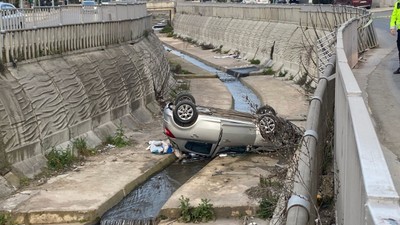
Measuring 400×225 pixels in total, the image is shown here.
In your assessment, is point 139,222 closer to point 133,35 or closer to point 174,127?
point 174,127

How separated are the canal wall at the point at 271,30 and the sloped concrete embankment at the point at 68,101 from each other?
728 centimetres

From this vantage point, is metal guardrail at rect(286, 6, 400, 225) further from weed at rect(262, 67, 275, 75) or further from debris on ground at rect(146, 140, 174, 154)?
weed at rect(262, 67, 275, 75)

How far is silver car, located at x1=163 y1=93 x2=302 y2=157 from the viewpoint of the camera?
17.9m

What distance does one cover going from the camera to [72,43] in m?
21.9

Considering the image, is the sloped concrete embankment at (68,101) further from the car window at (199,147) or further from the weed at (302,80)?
the weed at (302,80)

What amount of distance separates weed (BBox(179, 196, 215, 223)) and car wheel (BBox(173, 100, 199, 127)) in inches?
177

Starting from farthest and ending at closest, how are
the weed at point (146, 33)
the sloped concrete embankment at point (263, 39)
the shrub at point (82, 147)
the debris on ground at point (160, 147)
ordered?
the sloped concrete embankment at point (263, 39)
the weed at point (146, 33)
the debris on ground at point (160, 147)
the shrub at point (82, 147)

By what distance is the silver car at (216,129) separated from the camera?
17906 mm

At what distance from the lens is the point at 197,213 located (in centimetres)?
1360

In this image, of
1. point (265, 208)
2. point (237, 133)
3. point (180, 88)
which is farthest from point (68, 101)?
point (180, 88)

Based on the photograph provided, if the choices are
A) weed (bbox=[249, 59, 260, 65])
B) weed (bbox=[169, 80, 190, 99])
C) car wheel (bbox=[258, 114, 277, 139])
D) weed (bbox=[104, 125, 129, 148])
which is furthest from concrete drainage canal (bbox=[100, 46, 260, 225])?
weed (bbox=[249, 59, 260, 65])

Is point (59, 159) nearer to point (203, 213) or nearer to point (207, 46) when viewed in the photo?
point (203, 213)

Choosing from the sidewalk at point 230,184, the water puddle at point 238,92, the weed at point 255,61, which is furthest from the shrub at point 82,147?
the weed at point 255,61

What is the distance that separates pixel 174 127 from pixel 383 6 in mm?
53514
